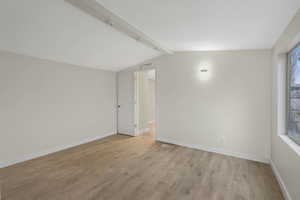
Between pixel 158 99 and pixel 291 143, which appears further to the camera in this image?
pixel 158 99

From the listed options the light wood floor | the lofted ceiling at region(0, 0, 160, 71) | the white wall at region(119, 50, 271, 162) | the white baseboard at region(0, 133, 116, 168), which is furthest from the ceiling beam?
the white baseboard at region(0, 133, 116, 168)

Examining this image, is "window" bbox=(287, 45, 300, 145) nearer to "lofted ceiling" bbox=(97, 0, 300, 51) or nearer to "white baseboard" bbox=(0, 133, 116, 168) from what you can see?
A: "lofted ceiling" bbox=(97, 0, 300, 51)

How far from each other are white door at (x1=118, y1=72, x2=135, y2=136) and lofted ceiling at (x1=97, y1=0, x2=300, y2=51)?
2.19 meters

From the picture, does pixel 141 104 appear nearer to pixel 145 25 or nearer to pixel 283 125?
pixel 145 25

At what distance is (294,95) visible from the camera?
200 centimetres

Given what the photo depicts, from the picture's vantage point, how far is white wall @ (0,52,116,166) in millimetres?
2660

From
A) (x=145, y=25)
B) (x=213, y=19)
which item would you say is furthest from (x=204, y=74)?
(x=145, y=25)

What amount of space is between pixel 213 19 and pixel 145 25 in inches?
41.1

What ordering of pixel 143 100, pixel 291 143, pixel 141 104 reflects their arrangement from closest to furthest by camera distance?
pixel 291 143 → pixel 141 104 → pixel 143 100

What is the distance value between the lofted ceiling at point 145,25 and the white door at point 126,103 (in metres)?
1.58

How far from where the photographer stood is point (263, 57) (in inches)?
112

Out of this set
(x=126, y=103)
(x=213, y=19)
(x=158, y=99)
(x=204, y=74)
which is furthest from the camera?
(x=126, y=103)

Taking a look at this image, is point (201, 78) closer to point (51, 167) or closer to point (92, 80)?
point (92, 80)

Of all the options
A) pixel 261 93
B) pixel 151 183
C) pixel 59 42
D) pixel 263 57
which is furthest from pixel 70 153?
pixel 263 57
